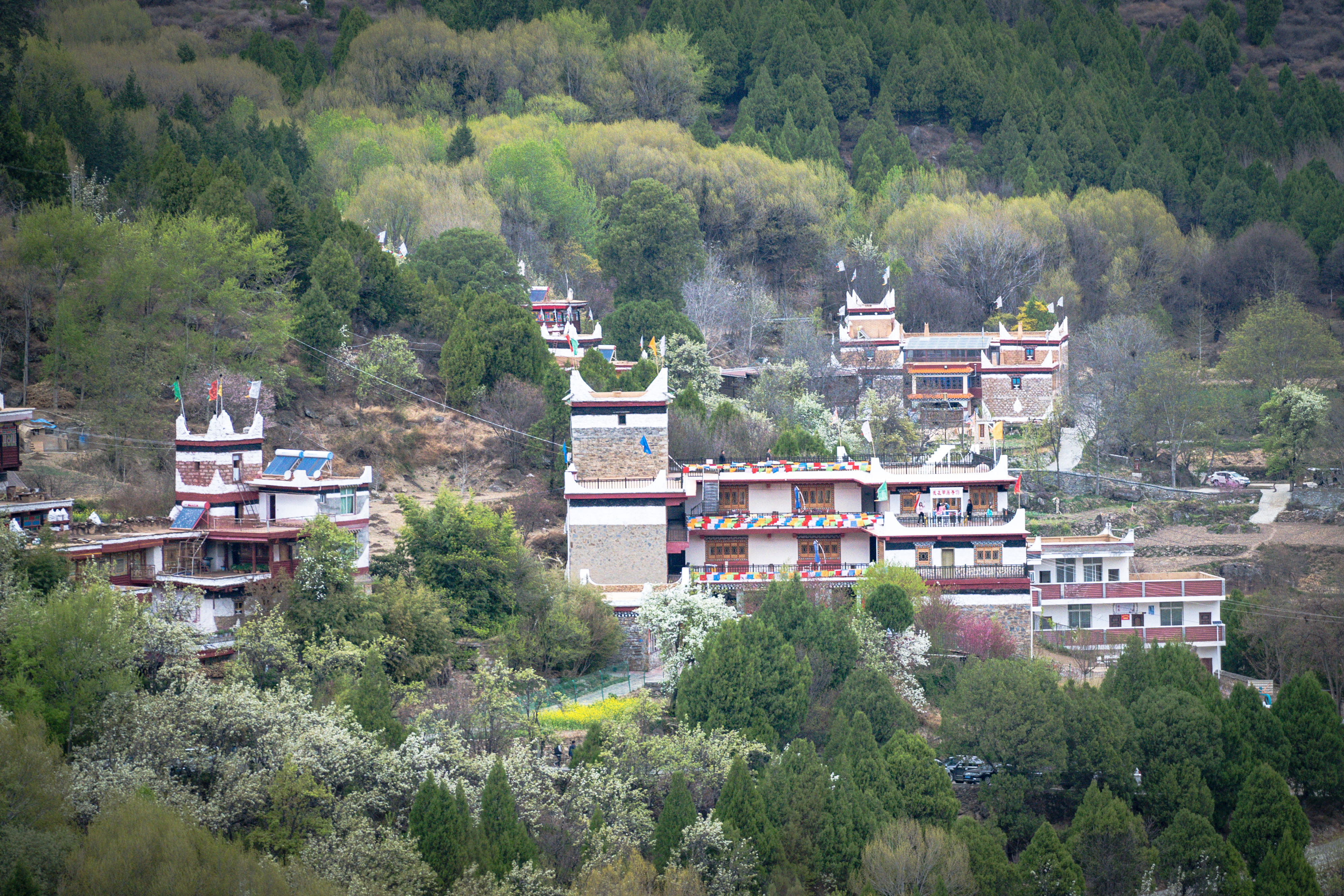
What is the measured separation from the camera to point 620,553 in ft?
171

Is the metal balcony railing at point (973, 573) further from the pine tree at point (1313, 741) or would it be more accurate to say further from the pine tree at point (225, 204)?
the pine tree at point (225, 204)

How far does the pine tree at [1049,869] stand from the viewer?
38.6 m

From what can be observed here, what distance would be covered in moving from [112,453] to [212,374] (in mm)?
5114

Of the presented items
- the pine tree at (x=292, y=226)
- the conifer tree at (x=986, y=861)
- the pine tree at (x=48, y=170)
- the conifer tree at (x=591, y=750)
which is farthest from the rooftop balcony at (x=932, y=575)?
the pine tree at (x=48, y=170)

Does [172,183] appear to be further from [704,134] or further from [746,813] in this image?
[704,134]

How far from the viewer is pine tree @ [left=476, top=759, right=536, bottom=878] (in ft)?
115

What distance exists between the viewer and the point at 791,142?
382 feet

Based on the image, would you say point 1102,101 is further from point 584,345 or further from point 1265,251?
point 584,345

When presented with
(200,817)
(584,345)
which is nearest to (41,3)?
(584,345)

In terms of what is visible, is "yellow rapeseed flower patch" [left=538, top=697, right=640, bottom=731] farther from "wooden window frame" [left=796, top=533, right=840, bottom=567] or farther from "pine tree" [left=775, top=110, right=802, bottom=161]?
"pine tree" [left=775, top=110, right=802, bottom=161]

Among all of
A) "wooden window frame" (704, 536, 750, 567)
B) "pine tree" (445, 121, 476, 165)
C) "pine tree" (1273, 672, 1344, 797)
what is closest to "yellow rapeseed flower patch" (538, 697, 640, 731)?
"wooden window frame" (704, 536, 750, 567)

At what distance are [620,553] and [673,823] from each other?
52.7 ft

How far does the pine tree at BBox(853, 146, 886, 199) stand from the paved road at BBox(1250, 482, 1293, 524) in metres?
42.2

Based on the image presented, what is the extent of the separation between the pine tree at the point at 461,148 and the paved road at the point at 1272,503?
47939 millimetres
